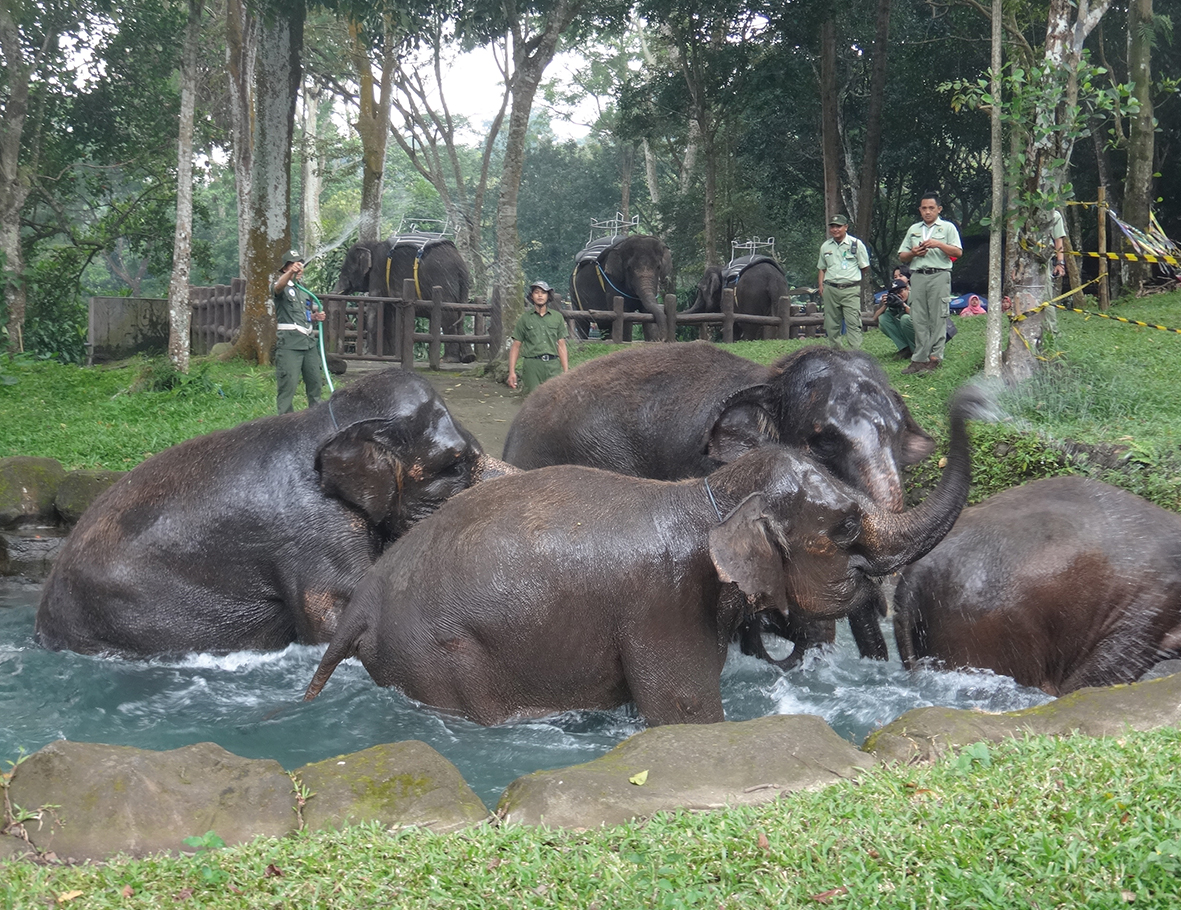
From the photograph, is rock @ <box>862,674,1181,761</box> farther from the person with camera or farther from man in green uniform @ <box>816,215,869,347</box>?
the person with camera

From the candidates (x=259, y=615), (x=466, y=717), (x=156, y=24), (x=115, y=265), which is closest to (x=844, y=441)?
(x=466, y=717)

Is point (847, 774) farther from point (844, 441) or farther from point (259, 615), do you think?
point (259, 615)

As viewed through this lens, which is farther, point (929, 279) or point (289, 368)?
point (929, 279)

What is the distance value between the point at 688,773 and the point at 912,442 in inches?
125

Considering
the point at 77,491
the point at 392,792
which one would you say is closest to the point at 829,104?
the point at 77,491

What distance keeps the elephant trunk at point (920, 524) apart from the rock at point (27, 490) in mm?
6494

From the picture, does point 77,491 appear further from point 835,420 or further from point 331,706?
point 835,420

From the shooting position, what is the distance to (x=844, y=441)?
6.11 m

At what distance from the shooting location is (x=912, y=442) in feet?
21.5

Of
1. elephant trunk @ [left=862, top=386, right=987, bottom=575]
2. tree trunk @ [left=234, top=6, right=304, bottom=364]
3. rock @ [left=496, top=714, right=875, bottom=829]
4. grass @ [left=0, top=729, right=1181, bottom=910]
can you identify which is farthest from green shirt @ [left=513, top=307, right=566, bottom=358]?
grass @ [left=0, top=729, right=1181, bottom=910]

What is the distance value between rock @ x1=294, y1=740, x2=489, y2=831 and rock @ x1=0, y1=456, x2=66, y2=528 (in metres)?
5.75

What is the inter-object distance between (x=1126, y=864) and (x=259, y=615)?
4.48m

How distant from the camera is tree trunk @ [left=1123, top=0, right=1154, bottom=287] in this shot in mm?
18125

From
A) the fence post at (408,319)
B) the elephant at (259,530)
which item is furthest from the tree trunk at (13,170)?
the elephant at (259,530)
